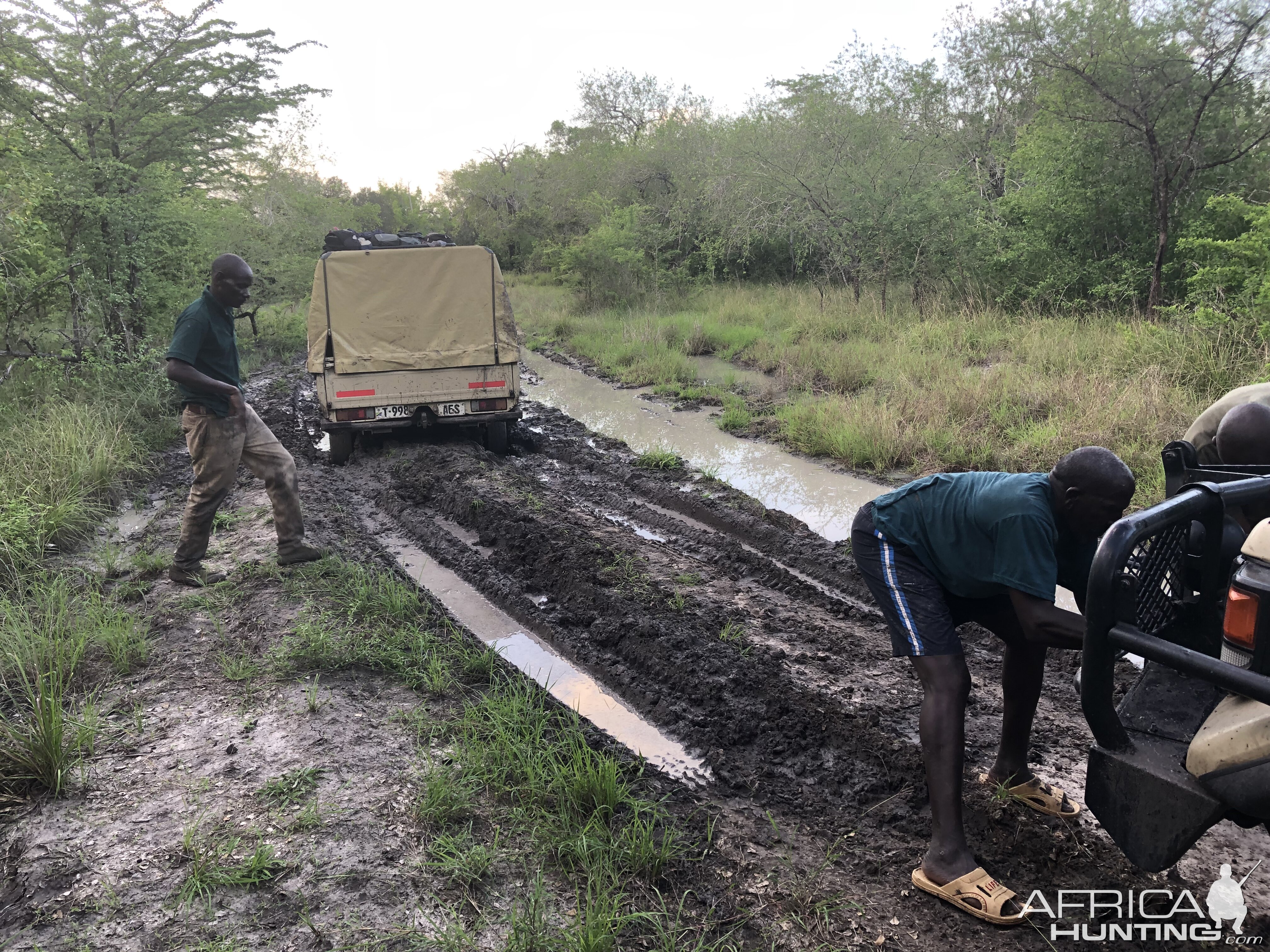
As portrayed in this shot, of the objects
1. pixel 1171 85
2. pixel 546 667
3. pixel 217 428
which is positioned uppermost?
pixel 1171 85

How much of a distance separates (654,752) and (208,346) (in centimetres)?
389

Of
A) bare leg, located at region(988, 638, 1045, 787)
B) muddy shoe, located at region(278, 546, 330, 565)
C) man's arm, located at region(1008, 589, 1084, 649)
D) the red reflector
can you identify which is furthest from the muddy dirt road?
the red reflector

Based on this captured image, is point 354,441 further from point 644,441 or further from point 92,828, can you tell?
point 92,828

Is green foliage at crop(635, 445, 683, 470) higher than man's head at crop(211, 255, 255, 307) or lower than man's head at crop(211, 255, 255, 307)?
lower

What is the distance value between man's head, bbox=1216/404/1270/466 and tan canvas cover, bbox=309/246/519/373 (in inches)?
269

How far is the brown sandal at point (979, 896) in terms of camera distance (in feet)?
8.38

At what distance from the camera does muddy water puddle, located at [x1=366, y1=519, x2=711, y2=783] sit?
12.4 ft

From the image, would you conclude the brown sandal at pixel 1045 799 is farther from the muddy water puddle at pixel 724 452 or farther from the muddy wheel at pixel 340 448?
the muddy wheel at pixel 340 448

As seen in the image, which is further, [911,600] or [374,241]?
[374,241]

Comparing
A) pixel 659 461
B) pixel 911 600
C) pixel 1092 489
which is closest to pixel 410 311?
pixel 659 461

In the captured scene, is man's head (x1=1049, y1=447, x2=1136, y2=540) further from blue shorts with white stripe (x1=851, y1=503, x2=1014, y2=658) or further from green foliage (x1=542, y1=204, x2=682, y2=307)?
green foliage (x1=542, y1=204, x2=682, y2=307)

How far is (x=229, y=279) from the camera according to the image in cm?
527

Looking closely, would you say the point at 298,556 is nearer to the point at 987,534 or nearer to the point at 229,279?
the point at 229,279

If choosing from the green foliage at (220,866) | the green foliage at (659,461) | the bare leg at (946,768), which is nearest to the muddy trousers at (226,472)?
the green foliage at (220,866)
